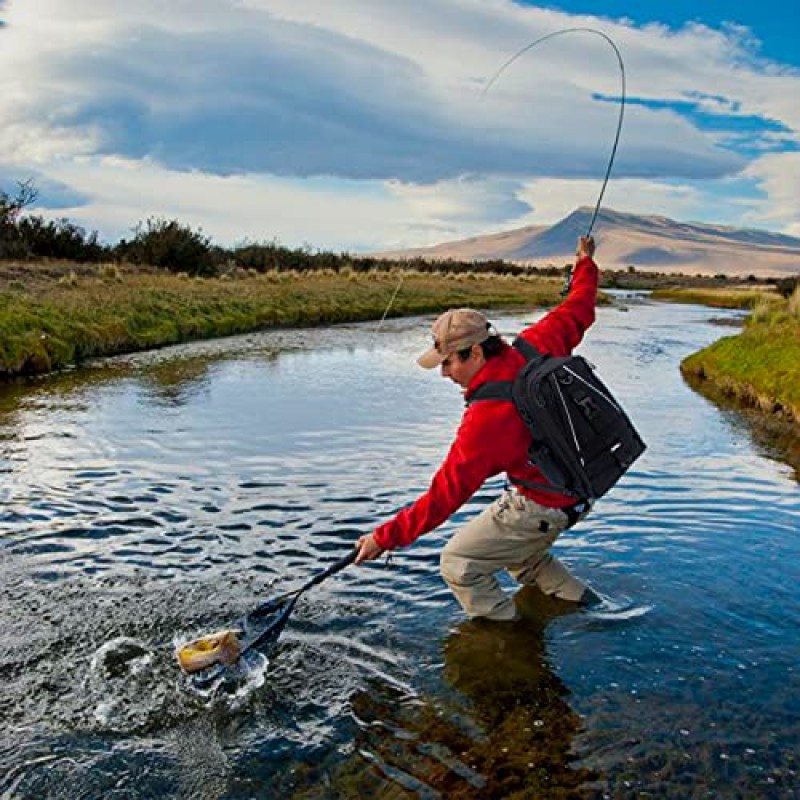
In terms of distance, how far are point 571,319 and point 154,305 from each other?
22.9 metres

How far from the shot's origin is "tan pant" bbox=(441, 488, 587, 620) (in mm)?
6383

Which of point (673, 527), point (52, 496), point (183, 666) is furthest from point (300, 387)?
point (183, 666)

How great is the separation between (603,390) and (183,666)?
323 cm

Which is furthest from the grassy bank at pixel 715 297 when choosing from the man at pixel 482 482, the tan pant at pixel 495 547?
the tan pant at pixel 495 547

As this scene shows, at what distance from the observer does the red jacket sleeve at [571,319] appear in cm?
675

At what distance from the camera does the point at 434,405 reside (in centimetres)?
1780

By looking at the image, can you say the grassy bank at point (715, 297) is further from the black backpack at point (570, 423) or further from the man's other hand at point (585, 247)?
the black backpack at point (570, 423)

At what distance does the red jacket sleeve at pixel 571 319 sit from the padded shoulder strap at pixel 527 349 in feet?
1.05

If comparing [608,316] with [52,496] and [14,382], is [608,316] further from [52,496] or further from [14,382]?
[52,496]

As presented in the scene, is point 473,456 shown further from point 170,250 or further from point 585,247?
point 170,250

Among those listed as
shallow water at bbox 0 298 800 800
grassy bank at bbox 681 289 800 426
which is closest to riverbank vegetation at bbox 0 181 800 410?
grassy bank at bbox 681 289 800 426

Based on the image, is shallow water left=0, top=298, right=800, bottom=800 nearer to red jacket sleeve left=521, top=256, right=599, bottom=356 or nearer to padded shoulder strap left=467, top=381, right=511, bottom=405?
padded shoulder strap left=467, top=381, right=511, bottom=405

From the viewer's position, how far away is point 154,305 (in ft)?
91.9

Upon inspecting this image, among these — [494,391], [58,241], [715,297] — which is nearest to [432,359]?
[494,391]
